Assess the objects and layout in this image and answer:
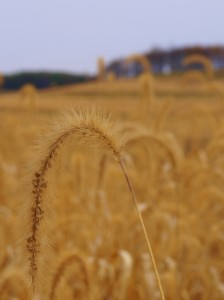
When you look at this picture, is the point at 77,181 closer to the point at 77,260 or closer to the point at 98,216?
the point at 98,216

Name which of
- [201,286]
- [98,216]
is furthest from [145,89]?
[201,286]

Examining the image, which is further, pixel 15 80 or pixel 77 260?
pixel 15 80

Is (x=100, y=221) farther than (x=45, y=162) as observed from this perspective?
Yes

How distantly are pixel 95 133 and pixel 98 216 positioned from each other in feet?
8.17

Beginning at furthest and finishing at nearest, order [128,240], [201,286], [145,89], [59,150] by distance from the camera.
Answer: [145,89] < [128,240] < [201,286] < [59,150]

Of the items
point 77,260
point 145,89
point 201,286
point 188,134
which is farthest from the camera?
point 188,134

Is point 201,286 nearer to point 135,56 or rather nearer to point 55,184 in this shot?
point 55,184

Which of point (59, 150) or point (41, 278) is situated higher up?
point (59, 150)

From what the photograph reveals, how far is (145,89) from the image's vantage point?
4.74m

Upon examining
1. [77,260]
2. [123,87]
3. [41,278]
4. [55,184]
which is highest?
[55,184]

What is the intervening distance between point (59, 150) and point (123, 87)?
1824 inches

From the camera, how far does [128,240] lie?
10.4 ft

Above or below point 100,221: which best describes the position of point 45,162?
above

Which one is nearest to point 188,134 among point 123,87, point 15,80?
point 123,87
